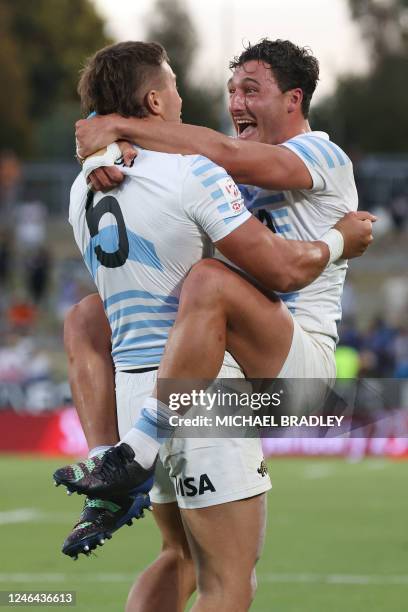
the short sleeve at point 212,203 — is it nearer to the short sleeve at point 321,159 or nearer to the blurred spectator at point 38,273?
the short sleeve at point 321,159

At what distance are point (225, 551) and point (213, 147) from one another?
4.85 feet

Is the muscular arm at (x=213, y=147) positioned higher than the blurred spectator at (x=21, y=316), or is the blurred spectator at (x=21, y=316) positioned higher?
the muscular arm at (x=213, y=147)

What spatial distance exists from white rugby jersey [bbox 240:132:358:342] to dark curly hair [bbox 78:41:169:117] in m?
0.59

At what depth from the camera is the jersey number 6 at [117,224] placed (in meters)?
4.95

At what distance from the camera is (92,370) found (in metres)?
5.30

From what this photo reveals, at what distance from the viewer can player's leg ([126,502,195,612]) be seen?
5363 millimetres

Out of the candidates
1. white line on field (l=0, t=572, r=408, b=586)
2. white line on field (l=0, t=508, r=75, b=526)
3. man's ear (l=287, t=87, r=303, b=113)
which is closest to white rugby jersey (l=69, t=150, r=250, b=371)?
man's ear (l=287, t=87, r=303, b=113)

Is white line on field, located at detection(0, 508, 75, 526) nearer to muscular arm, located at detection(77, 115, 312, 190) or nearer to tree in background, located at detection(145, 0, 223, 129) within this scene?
muscular arm, located at detection(77, 115, 312, 190)

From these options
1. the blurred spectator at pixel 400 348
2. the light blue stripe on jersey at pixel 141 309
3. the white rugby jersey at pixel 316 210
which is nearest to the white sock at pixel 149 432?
the light blue stripe on jersey at pixel 141 309

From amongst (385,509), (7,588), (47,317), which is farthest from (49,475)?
(47,317)

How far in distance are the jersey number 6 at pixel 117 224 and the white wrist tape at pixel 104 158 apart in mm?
109

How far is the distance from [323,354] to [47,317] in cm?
2106

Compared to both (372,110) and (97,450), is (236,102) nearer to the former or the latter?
(97,450)

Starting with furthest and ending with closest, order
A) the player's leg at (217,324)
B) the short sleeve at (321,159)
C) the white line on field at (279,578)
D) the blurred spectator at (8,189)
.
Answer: the blurred spectator at (8,189) → the white line on field at (279,578) → the short sleeve at (321,159) → the player's leg at (217,324)
